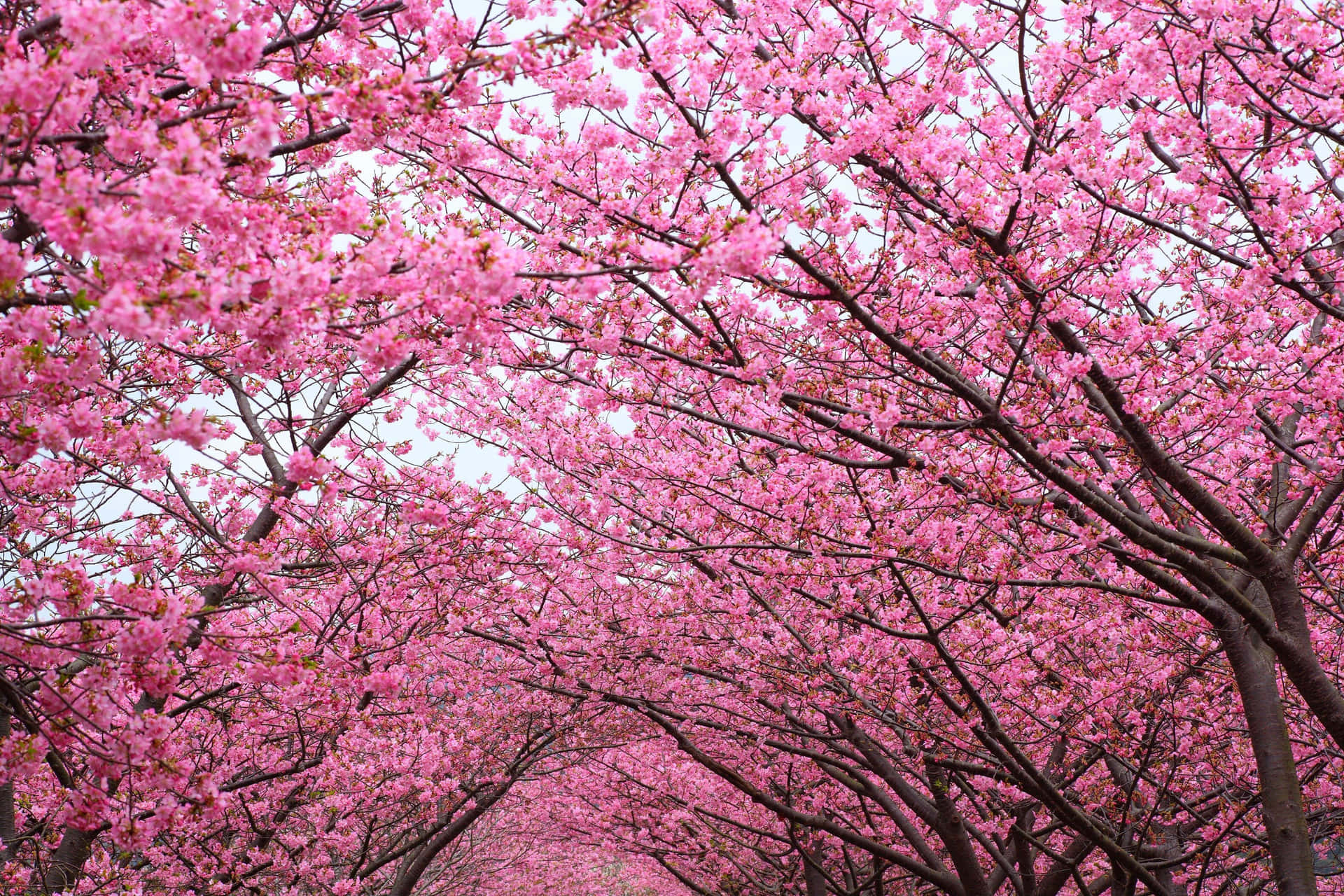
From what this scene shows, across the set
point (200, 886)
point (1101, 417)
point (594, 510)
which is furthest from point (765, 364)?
point (200, 886)

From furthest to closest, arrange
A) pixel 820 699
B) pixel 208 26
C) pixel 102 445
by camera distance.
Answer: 1. pixel 820 699
2. pixel 102 445
3. pixel 208 26

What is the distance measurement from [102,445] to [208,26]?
3.50 meters

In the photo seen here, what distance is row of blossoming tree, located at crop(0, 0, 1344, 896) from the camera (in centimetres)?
331

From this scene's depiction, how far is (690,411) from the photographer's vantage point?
5680mm

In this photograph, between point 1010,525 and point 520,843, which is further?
point 520,843

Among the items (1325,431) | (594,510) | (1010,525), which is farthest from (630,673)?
(1325,431)

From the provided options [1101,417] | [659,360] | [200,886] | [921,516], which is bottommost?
[200,886]

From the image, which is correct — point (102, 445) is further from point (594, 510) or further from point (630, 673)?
point (630, 673)

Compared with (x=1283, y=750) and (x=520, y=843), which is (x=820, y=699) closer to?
(x=1283, y=750)

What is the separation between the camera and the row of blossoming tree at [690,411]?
10.9 ft

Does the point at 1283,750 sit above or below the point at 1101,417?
below

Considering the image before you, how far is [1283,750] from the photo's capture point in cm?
600

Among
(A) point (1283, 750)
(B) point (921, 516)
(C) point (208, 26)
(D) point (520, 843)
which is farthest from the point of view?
(D) point (520, 843)

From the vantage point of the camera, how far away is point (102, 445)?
552cm
